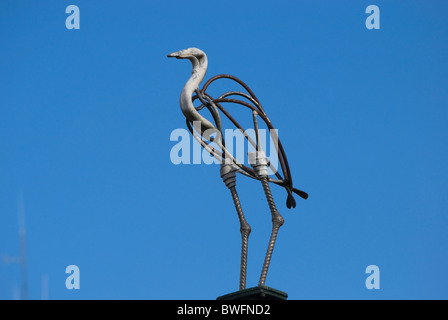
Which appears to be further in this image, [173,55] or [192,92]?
[173,55]

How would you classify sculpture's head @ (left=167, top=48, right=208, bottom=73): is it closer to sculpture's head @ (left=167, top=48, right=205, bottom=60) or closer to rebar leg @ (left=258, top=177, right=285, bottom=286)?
sculpture's head @ (left=167, top=48, right=205, bottom=60)

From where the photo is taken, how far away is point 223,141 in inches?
619

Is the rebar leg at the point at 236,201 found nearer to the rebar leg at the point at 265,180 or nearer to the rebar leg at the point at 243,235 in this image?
the rebar leg at the point at 243,235

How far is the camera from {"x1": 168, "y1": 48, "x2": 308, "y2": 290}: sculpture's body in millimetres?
15477

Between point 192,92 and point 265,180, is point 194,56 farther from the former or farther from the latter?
point 265,180

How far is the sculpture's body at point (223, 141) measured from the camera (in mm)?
15477

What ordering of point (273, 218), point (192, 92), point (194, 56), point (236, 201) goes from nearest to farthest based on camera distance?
point (192, 92), point (273, 218), point (236, 201), point (194, 56)

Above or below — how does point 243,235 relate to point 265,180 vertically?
below

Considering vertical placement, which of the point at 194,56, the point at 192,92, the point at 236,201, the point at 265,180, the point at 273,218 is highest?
the point at 194,56

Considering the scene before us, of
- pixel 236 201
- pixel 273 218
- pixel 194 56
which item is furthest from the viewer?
pixel 194 56

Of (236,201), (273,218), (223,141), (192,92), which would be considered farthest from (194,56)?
(273,218)

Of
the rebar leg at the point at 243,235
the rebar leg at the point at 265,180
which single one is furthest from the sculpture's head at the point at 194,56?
the rebar leg at the point at 243,235
